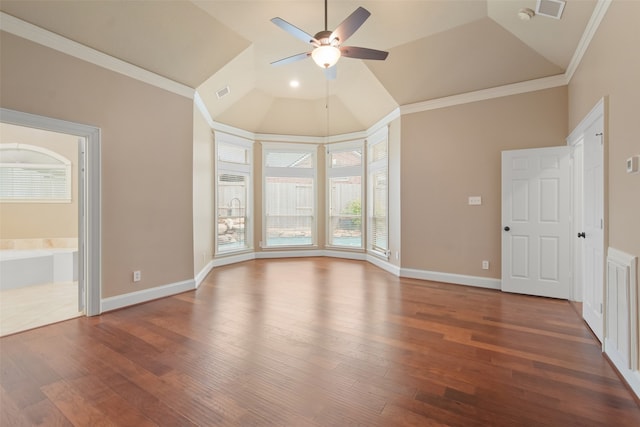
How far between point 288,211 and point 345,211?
1.39m

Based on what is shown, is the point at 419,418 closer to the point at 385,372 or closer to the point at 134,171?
the point at 385,372

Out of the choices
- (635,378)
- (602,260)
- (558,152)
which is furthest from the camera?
(558,152)

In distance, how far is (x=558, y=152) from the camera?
3.99m

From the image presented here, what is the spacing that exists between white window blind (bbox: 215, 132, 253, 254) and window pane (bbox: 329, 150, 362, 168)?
1.97 meters

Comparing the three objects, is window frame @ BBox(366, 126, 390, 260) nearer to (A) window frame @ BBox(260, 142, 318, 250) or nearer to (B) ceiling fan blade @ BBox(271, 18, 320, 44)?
(A) window frame @ BBox(260, 142, 318, 250)

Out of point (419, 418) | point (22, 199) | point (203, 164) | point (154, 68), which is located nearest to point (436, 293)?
point (419, 418)

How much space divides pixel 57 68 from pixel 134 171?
1234 millimetres

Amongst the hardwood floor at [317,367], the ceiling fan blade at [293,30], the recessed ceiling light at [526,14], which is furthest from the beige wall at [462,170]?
the ceiling fan blade at [293,30]

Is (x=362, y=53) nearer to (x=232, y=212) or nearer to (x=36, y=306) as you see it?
(x=232, y=212)

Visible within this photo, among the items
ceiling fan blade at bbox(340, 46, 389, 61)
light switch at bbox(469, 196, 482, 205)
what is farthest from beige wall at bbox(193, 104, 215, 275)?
light switch at bbox(469, 196, 482, 205)

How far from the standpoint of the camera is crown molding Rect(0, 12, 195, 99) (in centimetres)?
275

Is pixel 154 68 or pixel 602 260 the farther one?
pixel 154 68

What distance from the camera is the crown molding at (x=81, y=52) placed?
2751mm

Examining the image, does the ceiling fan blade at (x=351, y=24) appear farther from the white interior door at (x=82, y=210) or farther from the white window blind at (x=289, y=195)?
the white window blind at (x=289, y=195)
